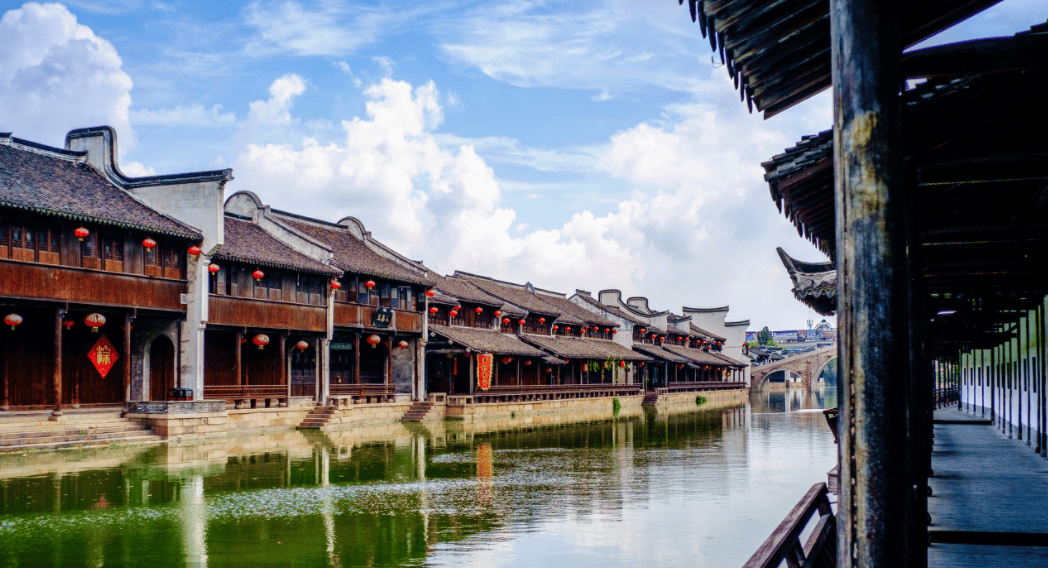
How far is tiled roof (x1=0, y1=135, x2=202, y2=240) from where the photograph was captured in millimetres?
25812

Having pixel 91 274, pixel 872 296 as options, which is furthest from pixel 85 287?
pixel 872 296

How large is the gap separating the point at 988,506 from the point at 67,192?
2582cm

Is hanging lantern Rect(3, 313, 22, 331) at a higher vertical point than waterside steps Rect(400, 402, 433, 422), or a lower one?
higher

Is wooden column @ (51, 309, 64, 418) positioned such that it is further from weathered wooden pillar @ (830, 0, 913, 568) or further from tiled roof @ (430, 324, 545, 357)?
weathered wooden pillar @ (830, 0, 913, 568)

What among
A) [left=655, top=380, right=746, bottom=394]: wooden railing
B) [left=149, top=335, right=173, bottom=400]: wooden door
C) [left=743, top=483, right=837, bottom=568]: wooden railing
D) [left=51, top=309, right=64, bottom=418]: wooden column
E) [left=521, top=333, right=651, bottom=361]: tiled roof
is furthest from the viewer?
[left=655, top=380, right=746, bottom=394]: wooden railing

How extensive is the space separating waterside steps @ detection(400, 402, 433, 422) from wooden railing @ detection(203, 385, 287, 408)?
6728 mm

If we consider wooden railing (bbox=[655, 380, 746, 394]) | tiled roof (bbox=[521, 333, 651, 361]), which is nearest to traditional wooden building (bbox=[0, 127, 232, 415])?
tiled roof (bbox=[521, 333, 651, 361])

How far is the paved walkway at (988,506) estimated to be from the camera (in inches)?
339

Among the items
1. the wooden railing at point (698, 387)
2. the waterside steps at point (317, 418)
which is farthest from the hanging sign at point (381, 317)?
the wooden railing at point (698, 387)

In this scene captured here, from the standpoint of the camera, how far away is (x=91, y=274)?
27.3 meters

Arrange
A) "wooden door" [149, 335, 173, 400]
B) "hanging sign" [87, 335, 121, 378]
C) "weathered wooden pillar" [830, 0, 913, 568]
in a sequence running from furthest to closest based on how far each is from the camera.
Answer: "wooden door" [149, 335, 173, 400], "hanging sign" [87, 335, 121, 378], "weathered wooden pillar" [830, 0, 913, 568]

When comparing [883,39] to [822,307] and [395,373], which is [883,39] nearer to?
[822,307]

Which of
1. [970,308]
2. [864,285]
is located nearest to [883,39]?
[864,285]

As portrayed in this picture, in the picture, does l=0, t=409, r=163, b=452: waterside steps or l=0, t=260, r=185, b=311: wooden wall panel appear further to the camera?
l=0, t=260, r=185, b=311: wooden wall panel
